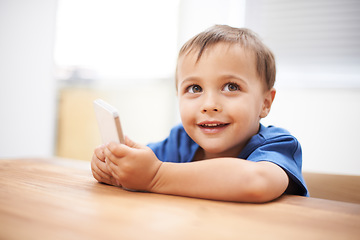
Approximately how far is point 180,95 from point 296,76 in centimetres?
112

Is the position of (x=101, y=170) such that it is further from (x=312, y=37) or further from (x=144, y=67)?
(x=144, y=67)

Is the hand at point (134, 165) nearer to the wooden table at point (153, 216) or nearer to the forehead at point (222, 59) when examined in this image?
the wooden table at point (153, 216)

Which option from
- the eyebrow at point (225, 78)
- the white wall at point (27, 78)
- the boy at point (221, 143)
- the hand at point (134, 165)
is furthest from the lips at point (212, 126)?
the white wall at point (27, 78)

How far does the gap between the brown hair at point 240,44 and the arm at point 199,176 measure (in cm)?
32

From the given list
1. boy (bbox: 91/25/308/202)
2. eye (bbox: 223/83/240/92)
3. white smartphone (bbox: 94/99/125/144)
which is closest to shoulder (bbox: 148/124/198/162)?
boy (bbox: 91/25/308/202)

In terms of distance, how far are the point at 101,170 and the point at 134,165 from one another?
14cm

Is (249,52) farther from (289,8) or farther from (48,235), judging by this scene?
(289,8)

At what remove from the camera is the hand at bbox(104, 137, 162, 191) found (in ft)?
1.68

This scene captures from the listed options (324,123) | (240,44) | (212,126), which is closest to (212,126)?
(212,126)

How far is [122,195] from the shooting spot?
499mm

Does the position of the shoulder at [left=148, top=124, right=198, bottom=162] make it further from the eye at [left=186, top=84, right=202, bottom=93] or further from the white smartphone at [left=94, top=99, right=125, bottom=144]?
the white smartphone at [left=94, top=99, right=125, bottom=144]

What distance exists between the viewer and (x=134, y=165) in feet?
1.67

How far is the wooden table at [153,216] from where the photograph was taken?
32 cm

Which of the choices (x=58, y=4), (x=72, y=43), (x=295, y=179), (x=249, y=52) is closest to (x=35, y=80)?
(x=72, y=43)
